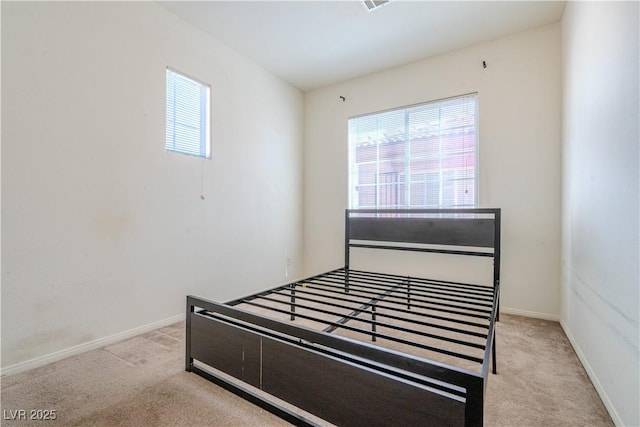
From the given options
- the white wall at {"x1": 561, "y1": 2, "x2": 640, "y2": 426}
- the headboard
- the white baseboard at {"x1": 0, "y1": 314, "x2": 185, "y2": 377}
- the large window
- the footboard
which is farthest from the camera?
the large window

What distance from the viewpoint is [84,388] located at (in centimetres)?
149

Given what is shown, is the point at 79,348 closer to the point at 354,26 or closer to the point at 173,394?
the point at 173,394

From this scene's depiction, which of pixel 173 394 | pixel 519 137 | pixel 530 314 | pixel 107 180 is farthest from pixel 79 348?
pixel 519 137

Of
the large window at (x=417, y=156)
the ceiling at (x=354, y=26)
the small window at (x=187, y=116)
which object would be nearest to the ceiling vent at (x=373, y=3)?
the ceiling at (x=354, y=26)

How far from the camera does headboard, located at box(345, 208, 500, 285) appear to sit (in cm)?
241

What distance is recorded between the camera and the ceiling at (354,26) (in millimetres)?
2305

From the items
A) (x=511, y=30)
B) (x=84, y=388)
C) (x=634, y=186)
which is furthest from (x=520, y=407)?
(x=511, y=30)

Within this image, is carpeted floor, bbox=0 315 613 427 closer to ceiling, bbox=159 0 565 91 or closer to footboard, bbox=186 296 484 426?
footboard, bbox=186 296 484 426

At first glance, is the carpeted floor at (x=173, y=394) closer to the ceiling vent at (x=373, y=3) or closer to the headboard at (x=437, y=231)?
the headboard at (x=437, y=231)

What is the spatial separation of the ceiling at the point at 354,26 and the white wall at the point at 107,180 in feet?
0.92

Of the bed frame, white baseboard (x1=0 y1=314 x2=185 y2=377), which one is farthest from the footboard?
white baseboard (x1=0 y1=314 x2=185 y2=377)

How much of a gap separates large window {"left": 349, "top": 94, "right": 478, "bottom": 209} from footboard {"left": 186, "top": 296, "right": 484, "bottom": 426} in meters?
2.32

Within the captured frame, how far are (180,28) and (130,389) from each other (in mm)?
2602

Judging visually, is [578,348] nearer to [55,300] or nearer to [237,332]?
[237,332]
